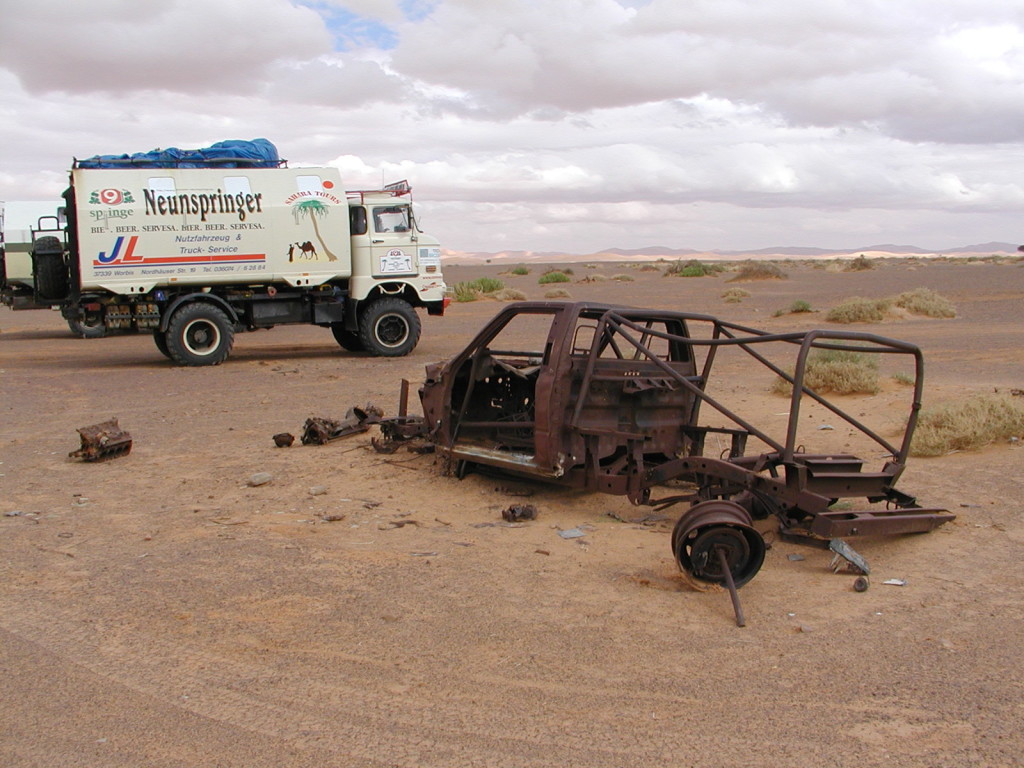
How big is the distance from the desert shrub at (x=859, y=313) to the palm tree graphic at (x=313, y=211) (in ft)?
45.2

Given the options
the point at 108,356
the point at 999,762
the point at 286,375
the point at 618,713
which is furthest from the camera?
the point at 108,356

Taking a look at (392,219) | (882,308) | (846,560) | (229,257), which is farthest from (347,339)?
(846,560)

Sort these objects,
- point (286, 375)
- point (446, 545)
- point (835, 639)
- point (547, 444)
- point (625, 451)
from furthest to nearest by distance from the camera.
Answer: point (286, 375), point (625, 451), point (547, 444), point (446, 545), point (835, 639)

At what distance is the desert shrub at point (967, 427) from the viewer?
862 cm

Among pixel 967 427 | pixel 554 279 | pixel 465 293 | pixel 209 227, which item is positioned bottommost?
pixel 967 427

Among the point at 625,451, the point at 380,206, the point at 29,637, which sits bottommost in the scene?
the point at 29,637

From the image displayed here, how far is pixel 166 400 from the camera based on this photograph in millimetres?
12938

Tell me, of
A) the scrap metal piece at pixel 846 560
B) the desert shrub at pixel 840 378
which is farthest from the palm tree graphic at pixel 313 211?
the scrap metal piece at pixel 846 560

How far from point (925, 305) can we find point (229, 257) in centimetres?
1834

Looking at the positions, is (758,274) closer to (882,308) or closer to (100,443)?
(882,308)

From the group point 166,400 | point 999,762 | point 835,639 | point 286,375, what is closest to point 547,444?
point 835,639

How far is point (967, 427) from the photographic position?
866 centimetres

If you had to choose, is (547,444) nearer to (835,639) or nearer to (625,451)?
(625,451)

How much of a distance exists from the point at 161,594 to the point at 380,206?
13.2 meters
